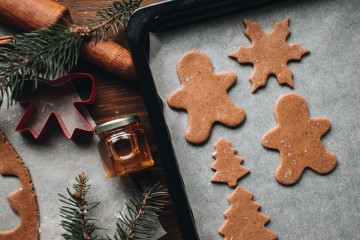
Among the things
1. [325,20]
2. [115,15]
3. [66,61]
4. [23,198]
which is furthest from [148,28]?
[23,198]

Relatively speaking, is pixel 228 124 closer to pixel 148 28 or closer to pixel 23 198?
pixel 148 28

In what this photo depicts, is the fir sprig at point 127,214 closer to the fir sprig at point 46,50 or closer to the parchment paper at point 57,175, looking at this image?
the parchment paper at point 57,175

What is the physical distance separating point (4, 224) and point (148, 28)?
1.97 feet

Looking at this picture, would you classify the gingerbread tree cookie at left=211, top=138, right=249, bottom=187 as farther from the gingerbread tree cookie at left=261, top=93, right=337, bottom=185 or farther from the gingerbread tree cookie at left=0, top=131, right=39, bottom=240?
the gingerbread tree cookie at left=0, top=131, right=39, bottom=240

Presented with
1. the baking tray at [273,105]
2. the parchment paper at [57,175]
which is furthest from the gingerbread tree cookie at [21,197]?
the baking tray at [273,105]

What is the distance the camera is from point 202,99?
3.44ft

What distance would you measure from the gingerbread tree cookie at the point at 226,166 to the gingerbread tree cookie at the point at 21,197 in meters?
0.46

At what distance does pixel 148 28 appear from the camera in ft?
3.37

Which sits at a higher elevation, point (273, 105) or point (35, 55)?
point (35, 55)

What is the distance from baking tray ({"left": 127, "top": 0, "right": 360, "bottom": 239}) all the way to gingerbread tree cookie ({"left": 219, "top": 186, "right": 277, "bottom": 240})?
0.05ft

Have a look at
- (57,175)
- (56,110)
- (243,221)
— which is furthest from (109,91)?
(243,221)

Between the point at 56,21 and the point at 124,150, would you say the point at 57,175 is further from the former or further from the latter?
the point at 56,21

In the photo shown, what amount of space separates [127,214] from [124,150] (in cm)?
16

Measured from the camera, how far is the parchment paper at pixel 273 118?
1.05 metres
